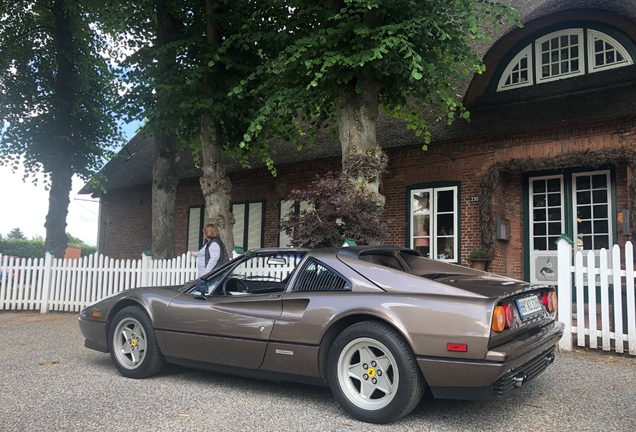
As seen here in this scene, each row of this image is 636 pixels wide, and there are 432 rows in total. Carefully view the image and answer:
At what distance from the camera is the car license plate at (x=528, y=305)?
12.8 feet

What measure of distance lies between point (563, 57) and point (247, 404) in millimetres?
10531

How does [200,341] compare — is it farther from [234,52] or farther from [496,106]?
[496,106]

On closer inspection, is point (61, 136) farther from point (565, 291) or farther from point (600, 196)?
point (600, 196)

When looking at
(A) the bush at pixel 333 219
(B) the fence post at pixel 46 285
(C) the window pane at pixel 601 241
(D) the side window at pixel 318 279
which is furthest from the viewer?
(B) the fence post at pixel 46 285

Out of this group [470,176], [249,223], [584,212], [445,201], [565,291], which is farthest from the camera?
[249,223]

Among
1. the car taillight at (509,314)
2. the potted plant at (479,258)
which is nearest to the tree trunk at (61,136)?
the potted plant at (479,258)

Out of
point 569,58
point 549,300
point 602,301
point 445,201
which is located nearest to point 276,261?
point 549,300

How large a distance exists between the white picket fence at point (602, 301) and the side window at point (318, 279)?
3806mm

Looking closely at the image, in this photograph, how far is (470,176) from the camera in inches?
448

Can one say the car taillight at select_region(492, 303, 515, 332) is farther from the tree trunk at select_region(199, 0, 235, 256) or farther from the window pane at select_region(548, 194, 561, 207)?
the window pane at select_region(548, 194, 561, 207)

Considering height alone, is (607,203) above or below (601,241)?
above

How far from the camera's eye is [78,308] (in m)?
11.2

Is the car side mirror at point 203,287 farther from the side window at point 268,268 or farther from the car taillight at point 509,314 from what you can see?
the car taillight at point 509,314

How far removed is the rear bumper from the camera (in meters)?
3.49
